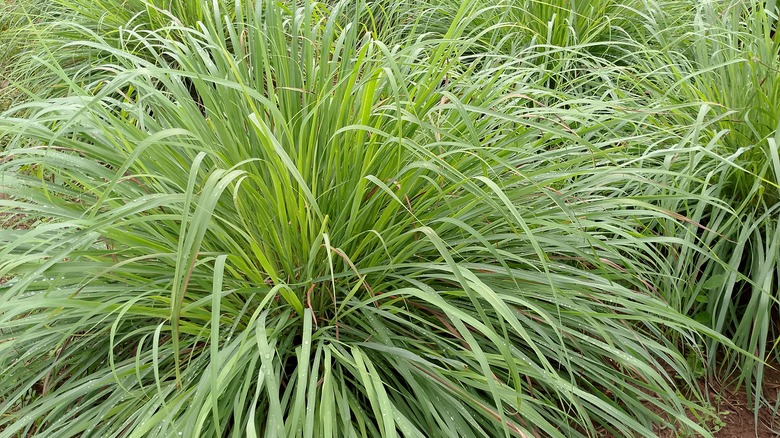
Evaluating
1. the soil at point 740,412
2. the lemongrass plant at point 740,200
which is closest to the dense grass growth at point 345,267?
the lemongrass plant at point 740,200

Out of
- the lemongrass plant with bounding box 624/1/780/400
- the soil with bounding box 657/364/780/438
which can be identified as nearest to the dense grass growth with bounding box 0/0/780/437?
the lemongrass plant with bounding box 624/1/780/400

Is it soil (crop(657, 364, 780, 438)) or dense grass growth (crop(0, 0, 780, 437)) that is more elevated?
dense grass growth (crop(0, 0, 780, 437))

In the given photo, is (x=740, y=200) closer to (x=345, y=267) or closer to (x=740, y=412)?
(x=740, y=412)

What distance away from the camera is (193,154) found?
1.79 m

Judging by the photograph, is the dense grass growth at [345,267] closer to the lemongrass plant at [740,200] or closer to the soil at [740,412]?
the lemongrass plant at [740,200]

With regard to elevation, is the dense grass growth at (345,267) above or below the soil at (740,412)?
above

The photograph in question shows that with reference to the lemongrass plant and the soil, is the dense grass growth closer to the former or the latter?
the lemongrass plant

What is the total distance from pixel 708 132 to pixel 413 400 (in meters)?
1.47

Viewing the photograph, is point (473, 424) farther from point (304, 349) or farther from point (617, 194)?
point (617, 194)

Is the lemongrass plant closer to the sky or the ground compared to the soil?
closer to the sky

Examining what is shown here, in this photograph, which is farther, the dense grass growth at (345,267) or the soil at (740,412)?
the soil at (740,412)

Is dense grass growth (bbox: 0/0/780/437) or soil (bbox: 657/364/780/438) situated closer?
dense grass growth (bbox: 0/0/780/437)

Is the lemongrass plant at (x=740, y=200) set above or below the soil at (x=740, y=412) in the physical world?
above

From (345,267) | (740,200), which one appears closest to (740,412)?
(740,200)
